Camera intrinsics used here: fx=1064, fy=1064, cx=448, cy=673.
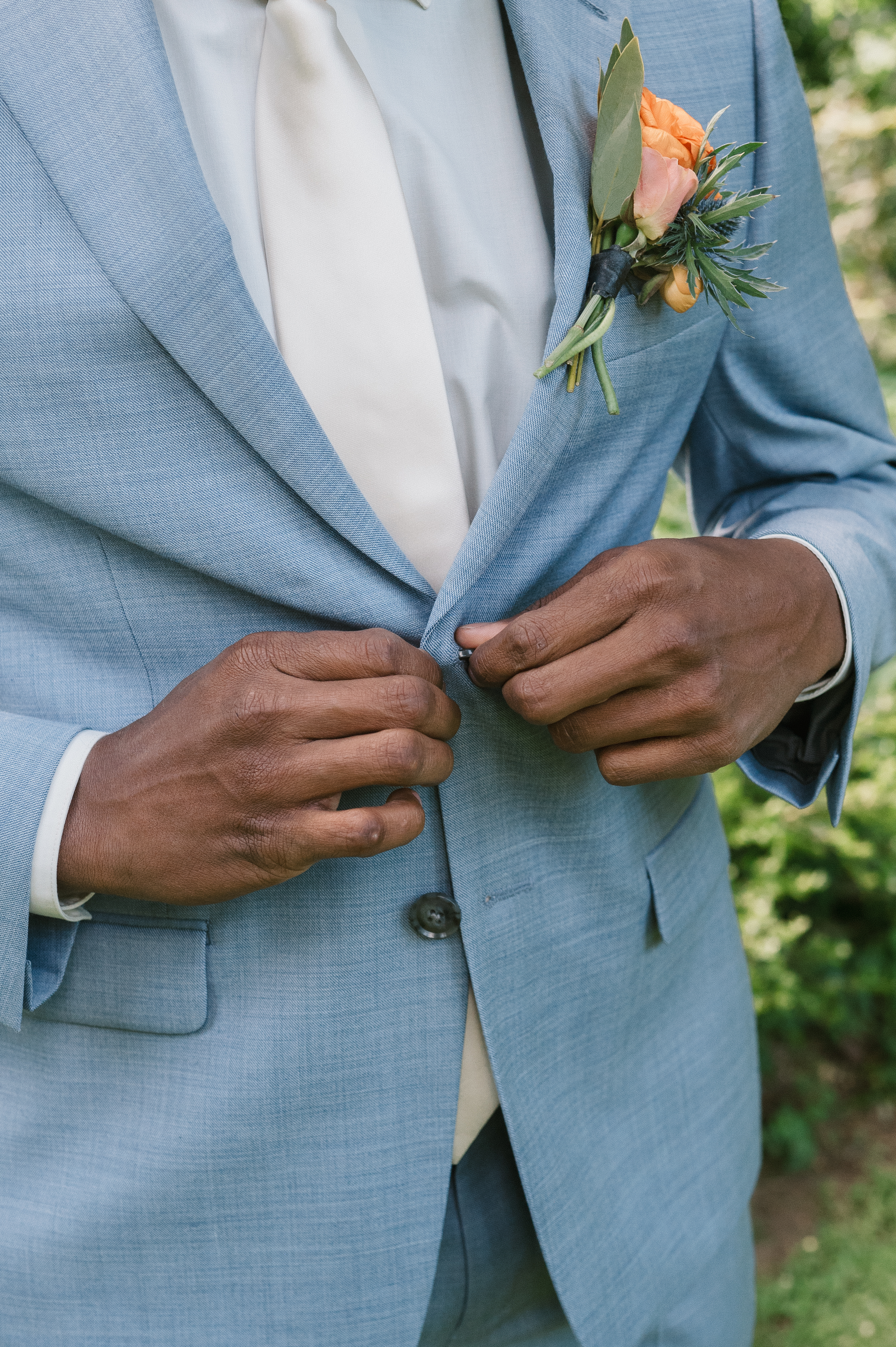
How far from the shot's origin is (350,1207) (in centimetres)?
117

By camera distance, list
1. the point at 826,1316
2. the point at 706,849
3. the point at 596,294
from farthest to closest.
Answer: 1. the point at 826,1316
2. the point at 706,849
3. the point at 596,294

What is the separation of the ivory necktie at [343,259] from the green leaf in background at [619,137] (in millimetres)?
212

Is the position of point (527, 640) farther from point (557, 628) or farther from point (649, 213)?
point (649, 213)

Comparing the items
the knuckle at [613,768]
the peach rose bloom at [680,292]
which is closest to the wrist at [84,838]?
the knuckle at [613,768]

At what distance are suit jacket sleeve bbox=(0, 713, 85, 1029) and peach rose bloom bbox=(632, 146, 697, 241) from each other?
0.80m

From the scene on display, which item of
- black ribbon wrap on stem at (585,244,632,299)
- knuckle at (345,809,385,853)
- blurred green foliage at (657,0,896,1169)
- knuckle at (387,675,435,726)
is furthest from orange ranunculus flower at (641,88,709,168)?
blurred green foliage at (657,0,896,1169)

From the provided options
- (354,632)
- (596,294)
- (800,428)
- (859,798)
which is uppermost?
(596,294)

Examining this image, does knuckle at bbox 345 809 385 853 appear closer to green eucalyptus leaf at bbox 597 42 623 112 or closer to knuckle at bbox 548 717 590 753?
knuckle at bbox 548 717 590 753

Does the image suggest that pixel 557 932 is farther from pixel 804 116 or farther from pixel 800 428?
pixel 804 116

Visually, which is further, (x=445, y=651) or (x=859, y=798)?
(x=859, y=798)

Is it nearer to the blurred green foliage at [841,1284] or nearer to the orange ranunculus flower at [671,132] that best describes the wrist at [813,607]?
the orange ranunculus flower at [671,132]

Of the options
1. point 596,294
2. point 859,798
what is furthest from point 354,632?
point 859,798

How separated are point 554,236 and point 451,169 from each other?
0.14 meters

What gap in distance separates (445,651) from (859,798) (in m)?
2.21
